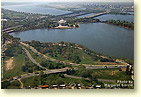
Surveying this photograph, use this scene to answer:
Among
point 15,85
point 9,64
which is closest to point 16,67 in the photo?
point 9,64

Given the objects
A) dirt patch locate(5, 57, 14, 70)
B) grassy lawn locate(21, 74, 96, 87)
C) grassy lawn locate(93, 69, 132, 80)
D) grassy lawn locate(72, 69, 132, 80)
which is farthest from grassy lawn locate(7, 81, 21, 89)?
grassy lawn locate(93, 69, 132, 80)

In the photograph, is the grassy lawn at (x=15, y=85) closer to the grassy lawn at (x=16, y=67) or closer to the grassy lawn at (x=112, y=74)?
the grassy lawn at (x=16, y=67)

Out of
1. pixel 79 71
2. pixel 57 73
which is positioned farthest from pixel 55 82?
pixel 79 71

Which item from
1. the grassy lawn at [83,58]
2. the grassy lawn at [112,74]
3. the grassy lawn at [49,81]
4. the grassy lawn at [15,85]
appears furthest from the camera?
the grassy lawn at [83,58]

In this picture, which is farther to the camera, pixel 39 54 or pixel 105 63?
pixel 39 54

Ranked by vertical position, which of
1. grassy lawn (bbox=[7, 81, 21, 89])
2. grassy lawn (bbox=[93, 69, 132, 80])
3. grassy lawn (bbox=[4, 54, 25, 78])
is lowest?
grassy lawn (bbox=[7, 81, 21, 89])

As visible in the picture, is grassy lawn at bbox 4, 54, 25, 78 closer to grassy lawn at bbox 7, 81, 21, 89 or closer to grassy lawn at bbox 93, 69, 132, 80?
grassy lawn at bbox 7, 81, 21, 89

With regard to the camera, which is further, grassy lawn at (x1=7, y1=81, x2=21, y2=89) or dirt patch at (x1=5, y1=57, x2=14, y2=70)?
dirt patch at (x1=5, y1=57, x2=14, y2=70)

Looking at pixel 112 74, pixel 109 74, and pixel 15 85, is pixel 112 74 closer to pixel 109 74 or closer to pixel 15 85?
pixel 109 74

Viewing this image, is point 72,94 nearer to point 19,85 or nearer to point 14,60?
point 19,85

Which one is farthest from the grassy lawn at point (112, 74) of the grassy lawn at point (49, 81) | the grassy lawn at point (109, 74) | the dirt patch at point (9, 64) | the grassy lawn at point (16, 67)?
the dirt patch at point (9, 64)

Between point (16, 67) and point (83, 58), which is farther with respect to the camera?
point (83, 58)
